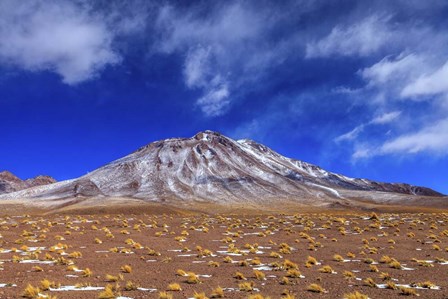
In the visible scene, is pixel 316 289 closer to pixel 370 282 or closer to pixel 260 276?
pixel 370 282

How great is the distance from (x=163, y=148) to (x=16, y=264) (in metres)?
165

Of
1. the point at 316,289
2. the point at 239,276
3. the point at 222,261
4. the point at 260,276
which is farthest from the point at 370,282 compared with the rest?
the point at 222,261

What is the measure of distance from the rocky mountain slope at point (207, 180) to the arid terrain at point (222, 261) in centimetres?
9515

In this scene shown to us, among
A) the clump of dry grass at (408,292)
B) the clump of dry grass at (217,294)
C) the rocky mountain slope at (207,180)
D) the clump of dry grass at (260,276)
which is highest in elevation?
the rocky mountain slope at (207,180)

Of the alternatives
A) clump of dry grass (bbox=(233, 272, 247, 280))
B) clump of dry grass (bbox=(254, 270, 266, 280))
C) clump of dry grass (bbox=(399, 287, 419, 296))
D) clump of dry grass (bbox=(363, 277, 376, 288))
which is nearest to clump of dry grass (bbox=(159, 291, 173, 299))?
clump of dry grass (bbox=(233, 272, 247, 280))

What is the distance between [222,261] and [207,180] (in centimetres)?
13093

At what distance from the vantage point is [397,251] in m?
25.5

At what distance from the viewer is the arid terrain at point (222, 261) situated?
50.0 feet

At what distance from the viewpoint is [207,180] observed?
153 meters

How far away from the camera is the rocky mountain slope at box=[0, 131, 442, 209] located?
455ft

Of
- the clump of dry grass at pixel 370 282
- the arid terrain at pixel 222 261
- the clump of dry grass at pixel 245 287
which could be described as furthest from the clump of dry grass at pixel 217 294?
the clump of dry grass at pixel 370 282

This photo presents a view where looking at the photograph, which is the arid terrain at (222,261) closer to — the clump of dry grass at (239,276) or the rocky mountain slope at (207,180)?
the clump of dry grass at (239,276)

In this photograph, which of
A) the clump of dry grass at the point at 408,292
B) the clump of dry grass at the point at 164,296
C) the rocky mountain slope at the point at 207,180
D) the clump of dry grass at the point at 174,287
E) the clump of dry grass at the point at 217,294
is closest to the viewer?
the clump of dry grass at the point at 164,296

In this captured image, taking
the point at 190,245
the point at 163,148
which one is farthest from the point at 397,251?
the point at 163,148
